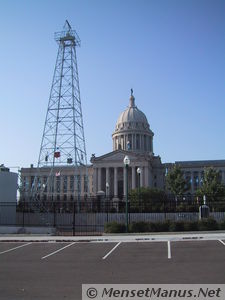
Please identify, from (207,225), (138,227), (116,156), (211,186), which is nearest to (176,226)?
(207,225)

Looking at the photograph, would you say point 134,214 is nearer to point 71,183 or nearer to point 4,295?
point 4,295

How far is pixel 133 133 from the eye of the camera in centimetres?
15475

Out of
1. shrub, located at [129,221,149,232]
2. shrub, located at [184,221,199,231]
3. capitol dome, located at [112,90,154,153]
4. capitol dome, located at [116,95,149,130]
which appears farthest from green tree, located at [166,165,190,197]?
capitol dome, located at [116,95,149,130]

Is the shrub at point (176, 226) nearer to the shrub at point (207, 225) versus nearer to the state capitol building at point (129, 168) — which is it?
the shrub at point (207, 225)

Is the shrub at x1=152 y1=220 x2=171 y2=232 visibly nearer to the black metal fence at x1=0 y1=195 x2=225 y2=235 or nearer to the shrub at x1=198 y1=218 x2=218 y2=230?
the shrub at x1=198 y1=218 x2=218 y2=230

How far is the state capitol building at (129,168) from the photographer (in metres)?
131

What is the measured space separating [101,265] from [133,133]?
141 m

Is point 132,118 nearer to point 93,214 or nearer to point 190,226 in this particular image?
point 93,214

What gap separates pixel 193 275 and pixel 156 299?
11.6 feet

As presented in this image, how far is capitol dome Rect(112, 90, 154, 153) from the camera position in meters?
155

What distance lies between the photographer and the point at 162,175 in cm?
14812

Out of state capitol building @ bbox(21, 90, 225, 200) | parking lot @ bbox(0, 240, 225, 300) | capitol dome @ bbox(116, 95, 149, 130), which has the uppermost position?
capitol dome @ bbox(116, 95, 149, 130)

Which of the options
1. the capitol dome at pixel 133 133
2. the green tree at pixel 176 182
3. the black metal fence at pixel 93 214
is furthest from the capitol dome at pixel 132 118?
the black metal fence at pixel 93 214

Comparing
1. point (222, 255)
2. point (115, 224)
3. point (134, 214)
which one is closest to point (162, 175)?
point (134, 214)
